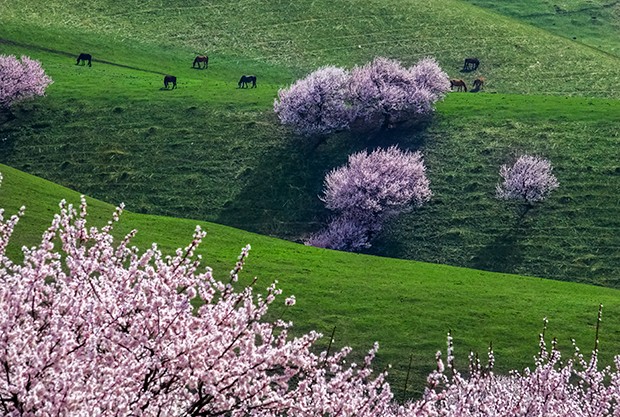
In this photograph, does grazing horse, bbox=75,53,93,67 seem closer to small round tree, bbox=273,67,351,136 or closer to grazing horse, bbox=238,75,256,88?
grazing horse, bbox=238,75,256,88

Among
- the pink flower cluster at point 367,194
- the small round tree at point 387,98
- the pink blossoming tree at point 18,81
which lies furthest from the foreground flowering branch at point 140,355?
the pink blossoming tree at point 18,81

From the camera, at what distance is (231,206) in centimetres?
7594

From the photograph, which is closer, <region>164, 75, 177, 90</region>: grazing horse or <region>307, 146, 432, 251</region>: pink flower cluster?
<region>307, 146, 432, 251</region>: pink flower cluster

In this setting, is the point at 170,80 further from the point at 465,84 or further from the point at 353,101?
the point at 465,84

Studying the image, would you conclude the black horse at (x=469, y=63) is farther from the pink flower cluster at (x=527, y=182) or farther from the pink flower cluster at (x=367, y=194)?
the pink flower cluster at (x=367, y=194)

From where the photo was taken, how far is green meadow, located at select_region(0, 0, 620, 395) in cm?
4846

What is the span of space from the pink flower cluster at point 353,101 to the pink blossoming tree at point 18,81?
25747mm

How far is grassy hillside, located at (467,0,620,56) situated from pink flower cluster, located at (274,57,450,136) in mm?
53508

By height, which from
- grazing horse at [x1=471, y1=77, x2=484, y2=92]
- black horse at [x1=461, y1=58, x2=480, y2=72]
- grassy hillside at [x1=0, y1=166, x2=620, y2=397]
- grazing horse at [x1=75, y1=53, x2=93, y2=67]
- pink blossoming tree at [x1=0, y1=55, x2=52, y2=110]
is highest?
black horse at [x1=461, y1=58, x2=480, y2=72]

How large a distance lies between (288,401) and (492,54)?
111927 mm

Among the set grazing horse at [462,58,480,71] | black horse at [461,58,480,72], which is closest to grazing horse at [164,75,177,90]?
black horse at [461,58,480,72]

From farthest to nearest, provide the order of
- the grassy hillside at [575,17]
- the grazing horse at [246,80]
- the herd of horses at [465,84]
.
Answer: the grassy hillside at [575,17], the herd of horses at [465,84], the grazing horse at [246,80]

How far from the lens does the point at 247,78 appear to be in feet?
333

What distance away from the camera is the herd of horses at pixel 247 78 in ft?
327
